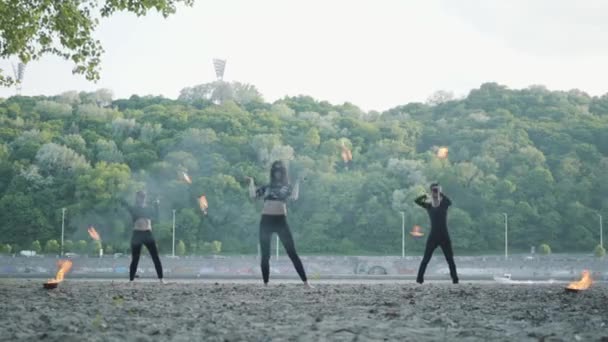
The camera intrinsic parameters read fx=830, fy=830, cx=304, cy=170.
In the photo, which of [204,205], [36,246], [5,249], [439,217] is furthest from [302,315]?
[36,246]

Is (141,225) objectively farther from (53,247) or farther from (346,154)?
(346,154)

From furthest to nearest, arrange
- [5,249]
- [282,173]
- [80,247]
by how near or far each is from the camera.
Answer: [5,249] → [80,247] → [282,173]

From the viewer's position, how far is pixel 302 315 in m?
9.09

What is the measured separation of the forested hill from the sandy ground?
8175cm

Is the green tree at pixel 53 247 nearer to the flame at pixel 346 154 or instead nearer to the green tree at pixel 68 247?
the green tree at pixel 68 247

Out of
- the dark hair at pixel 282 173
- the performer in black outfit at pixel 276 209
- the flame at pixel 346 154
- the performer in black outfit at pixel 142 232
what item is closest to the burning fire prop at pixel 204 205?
the flame at pixel 346 154

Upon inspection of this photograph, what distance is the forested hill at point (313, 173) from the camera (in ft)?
323

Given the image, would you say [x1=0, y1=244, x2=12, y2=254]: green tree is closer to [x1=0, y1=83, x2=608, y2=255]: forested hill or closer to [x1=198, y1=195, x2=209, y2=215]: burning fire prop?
[x1=0, y1=83, x2=608, y2=255]: forested hill

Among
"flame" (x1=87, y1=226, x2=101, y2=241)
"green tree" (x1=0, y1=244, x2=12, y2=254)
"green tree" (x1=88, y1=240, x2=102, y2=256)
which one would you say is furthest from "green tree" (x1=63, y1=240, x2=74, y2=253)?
"green tree" (x1=0, y1=244, x2=12, y2=254)

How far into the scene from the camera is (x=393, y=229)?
98.4 meters

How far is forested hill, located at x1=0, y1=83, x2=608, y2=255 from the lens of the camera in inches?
3880

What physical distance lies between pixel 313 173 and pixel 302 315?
100360 mm

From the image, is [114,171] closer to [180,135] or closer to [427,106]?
[180,135]

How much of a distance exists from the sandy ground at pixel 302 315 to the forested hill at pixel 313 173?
81.8 meters
